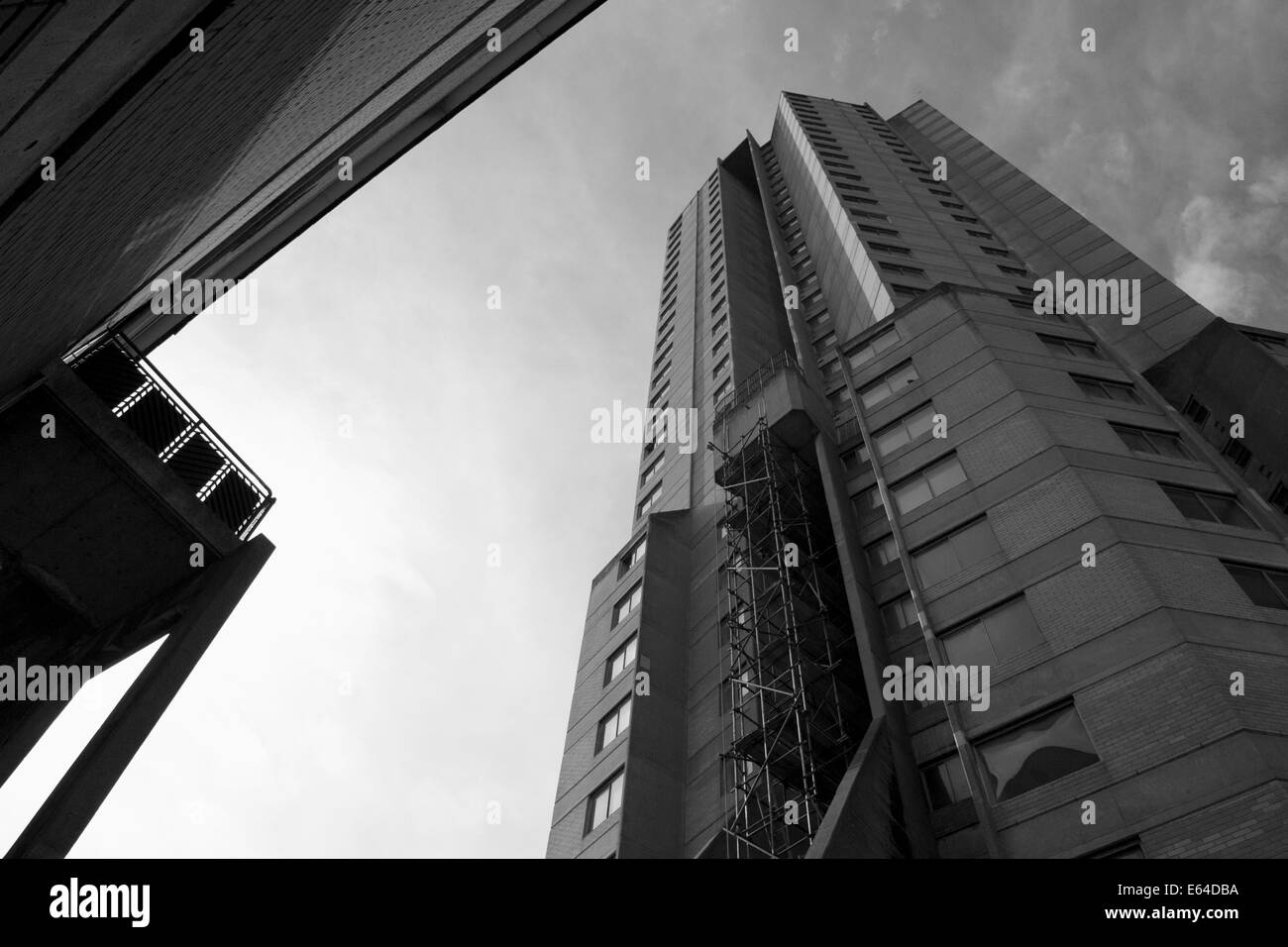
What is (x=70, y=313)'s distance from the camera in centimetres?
1044

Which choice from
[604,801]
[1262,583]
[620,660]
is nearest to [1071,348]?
[1262,583]

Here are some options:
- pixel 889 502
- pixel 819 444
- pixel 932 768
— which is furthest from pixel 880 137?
pixel 932 768

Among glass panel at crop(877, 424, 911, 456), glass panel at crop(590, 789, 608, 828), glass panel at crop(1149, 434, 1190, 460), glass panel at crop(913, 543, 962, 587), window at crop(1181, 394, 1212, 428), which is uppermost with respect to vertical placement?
window at crop(1181, 394, 1212, 428)

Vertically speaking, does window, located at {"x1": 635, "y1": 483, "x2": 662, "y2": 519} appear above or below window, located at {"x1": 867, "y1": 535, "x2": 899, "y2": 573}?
above

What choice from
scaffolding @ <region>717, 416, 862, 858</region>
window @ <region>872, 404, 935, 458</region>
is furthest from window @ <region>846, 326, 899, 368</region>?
scaffolding @ <region>717, 416, 862, 858</region>

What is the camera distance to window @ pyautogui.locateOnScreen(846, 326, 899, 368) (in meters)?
28.1

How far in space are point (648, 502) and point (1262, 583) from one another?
2282 centimetres

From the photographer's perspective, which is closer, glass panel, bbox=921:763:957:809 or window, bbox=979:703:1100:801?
window, bbox=979:703:1100:801

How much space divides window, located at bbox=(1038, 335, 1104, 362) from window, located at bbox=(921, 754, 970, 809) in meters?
13.3

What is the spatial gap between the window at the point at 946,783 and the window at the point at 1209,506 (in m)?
7.45

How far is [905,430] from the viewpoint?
80.2 ft

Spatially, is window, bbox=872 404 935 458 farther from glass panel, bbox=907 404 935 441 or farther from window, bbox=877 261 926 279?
window, bbox=877 261 926 279
